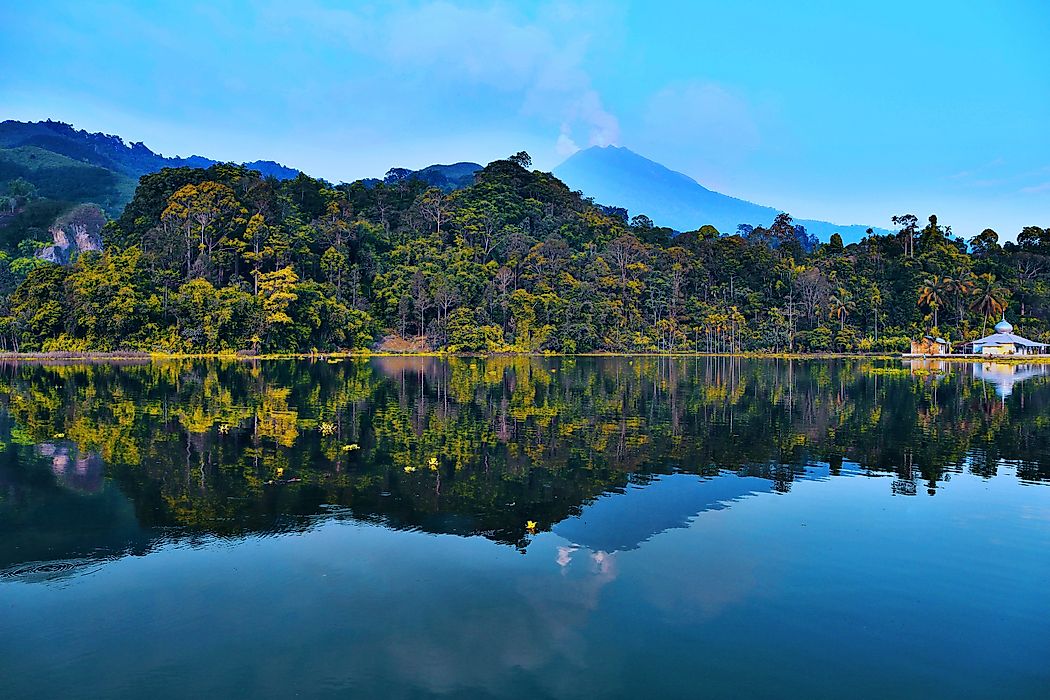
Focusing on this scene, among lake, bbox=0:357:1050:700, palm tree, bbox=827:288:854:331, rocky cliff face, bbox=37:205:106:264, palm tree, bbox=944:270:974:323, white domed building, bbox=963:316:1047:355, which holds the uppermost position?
rocky cliff face, bbox=37:205:106:264

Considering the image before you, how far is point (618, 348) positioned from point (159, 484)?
256 ft

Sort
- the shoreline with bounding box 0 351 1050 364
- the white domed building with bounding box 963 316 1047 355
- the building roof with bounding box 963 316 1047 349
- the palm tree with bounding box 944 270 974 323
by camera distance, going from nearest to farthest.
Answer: the shoreline with bounding box 0 351 1050 364, the white domed building with bounding box 963 316 1047 355, the building roof with bounding box 963 316 1047 349, the palm tree with bounding box 944 270 974 323

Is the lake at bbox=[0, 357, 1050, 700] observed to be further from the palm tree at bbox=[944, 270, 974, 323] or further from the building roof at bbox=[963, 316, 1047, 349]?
the palm tree at bbox=[944, 270, 974, 323]

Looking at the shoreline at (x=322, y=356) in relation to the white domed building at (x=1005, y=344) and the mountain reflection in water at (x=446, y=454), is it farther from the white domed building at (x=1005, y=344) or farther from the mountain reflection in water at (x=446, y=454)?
the mountain reflection in water at (x=446, y=454)

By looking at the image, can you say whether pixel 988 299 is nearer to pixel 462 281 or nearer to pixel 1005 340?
pixel 1005 340

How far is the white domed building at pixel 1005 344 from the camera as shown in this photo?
83938mm

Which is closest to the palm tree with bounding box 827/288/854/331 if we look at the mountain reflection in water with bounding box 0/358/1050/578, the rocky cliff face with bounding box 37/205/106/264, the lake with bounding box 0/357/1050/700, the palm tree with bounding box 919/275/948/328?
the palm tree with bounding box 919/275/948/328

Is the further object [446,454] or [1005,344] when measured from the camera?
[1005,344]

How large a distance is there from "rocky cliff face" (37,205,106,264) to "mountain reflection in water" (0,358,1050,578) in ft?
356

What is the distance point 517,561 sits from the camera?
9.98 metres

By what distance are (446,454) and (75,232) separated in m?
141

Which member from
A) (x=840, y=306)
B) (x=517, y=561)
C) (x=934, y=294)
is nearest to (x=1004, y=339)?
(x=934, y=294)

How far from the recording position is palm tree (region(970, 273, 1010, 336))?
89875 millimetres

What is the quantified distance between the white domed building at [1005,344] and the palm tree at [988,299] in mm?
2657
